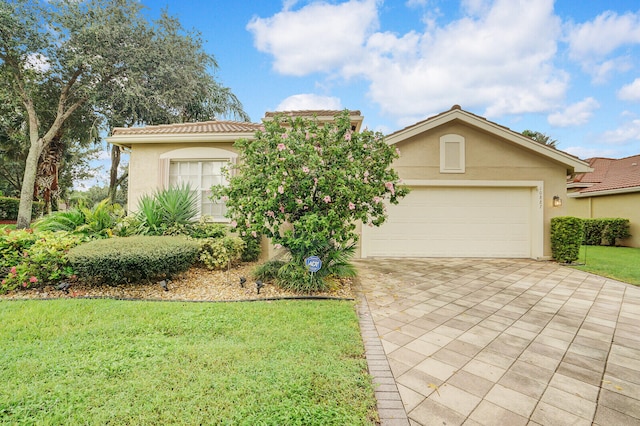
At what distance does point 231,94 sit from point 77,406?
64.0ft

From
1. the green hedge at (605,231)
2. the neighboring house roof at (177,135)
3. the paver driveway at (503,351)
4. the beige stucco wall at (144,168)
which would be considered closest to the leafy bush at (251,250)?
the neighboring house roof at (177,135)

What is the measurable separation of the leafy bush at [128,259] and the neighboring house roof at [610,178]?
1395 centimetres

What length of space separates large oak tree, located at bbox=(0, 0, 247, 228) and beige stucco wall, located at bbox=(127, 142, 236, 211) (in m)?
7.89

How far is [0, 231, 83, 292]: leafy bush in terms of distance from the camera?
4887 millimetres

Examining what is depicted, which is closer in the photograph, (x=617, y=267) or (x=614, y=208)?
(x=617, y=267)

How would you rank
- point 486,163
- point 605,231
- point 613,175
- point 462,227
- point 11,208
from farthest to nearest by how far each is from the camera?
point 11,208, point 613,175, point 605,231, point 462,227, point 486,163

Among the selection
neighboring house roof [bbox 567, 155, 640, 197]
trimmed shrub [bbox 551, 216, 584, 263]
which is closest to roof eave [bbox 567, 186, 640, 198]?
neighboring house roof [bbox 567, 155, 640, 197]

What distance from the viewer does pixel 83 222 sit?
649 centimetres

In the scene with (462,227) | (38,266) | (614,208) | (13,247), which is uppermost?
(614,208)

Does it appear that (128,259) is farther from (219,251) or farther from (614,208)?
(614,208)

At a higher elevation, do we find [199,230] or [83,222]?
[83,222]

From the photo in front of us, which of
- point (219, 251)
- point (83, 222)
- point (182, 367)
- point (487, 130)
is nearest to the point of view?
point (182, 367)

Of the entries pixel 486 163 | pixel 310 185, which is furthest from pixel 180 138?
pixel 486 163

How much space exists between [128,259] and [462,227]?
29.1 ft
